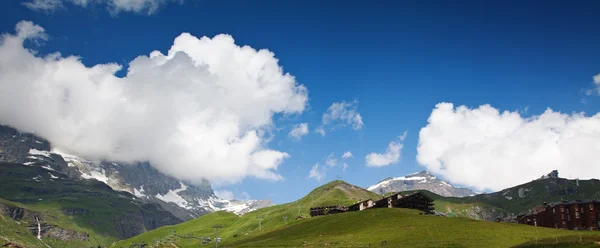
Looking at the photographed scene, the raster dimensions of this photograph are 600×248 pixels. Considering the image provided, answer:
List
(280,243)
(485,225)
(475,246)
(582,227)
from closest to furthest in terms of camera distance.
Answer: (475,246) → (485,225) → (280,243) → (582,227)

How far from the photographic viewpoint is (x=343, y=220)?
187m

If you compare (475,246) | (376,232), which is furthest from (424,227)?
(475,246)

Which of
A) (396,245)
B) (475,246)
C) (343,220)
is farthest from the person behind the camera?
(343,220)

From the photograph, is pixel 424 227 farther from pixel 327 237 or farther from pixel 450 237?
pixel 327 237

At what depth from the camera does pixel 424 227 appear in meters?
138

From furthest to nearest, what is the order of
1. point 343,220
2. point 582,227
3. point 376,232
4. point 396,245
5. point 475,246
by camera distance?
point 343,220
point 582,227
point 376,232
point 396,245
point 475,246

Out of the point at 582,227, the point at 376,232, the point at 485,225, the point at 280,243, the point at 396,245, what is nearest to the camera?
the point at 396,245

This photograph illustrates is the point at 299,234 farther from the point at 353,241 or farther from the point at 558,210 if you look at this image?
the point at 558,210

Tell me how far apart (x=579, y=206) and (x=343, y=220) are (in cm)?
8734

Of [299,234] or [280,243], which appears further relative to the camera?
[299,234]

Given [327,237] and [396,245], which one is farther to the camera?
[327,237]

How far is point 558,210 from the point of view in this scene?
189375 mm

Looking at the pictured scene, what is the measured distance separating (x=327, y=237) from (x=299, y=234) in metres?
27.0

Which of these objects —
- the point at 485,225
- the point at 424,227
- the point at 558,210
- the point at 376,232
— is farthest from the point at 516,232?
the point at 558,210
